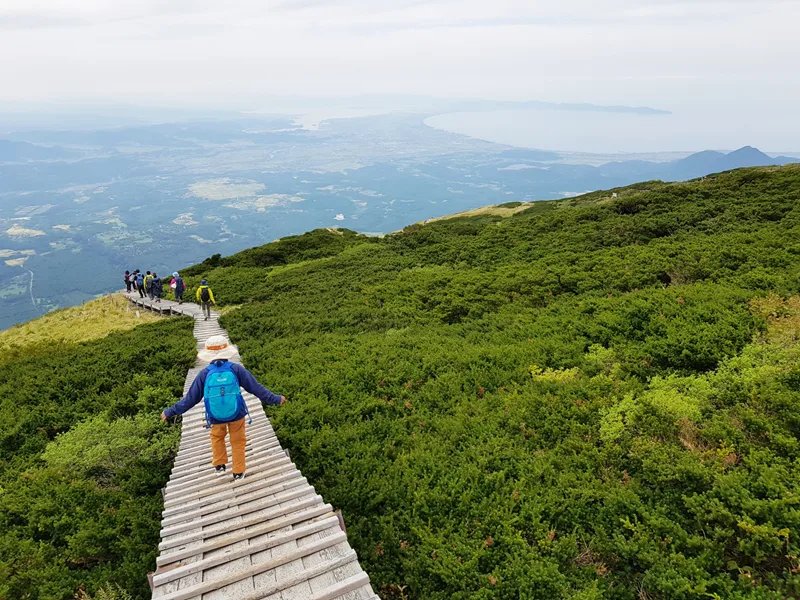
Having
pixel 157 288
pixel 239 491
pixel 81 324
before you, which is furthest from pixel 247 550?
pixel 81 324

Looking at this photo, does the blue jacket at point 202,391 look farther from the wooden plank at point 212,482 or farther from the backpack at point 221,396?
the wooden plank at point 212,482

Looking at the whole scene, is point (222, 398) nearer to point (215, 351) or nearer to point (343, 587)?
point (215, 351)

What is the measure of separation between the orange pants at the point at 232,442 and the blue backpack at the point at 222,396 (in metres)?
0.23

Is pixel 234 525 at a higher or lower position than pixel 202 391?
lower

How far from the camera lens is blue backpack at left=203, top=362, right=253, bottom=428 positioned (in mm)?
6770

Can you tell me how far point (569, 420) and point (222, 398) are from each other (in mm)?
6935

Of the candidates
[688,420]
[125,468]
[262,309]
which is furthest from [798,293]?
[262,309]

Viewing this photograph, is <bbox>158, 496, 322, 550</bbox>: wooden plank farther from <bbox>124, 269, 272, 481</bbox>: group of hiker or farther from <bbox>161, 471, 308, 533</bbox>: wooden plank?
<bbox>124, 269, 272, 481</bbox>: group of hiker

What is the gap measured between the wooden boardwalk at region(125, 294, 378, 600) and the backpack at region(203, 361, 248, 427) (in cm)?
136

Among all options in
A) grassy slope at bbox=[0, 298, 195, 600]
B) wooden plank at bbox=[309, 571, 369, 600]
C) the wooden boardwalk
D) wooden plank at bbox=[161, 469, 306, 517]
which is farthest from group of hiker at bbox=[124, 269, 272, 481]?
wooden plank at bbox=[309, 571, 369, 600]

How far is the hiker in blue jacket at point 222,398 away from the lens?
6.80m

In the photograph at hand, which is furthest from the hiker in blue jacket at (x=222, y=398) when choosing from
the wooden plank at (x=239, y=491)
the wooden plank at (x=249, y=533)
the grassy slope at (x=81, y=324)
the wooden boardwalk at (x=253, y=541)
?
the grassy slope at (x=81, y=324)

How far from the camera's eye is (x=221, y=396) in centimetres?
679

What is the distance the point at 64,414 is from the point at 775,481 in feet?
52.0
